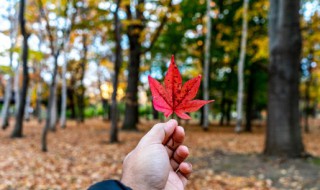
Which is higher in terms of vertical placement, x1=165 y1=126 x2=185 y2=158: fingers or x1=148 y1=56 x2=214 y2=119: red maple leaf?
x1=148 y1=56 x2=214 y2=119: red maple leaf

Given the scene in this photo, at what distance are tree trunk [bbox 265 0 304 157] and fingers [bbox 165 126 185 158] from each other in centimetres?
612

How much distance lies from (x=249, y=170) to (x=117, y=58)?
5.24m

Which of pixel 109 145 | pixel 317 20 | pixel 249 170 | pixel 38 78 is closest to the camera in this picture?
pixel 249 170

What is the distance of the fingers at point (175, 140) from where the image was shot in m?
1.29

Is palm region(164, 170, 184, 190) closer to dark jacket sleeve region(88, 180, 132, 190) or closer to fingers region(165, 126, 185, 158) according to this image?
fingers region(165, 126, 185, 158)

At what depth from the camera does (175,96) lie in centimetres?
112

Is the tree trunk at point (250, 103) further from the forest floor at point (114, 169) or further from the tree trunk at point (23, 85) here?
the tree trunk at point (23, 85)

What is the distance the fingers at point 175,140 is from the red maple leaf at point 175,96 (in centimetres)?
17

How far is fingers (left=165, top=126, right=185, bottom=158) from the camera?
4.23ft

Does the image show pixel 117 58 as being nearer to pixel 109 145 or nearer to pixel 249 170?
pixel 109 145

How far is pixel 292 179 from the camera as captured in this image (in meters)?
5.61

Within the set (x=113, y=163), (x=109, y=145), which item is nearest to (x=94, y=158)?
(x=113, y=163)

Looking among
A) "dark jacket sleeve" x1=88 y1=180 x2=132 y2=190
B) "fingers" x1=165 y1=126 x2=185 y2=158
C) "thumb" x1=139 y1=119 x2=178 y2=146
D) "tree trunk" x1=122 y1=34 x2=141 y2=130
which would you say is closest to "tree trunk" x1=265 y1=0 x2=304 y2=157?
"fingers" x1=165 y1=126 x2=185 y2=158

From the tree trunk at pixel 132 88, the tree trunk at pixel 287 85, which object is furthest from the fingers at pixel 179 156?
the tree trunk at pixel 132 88
